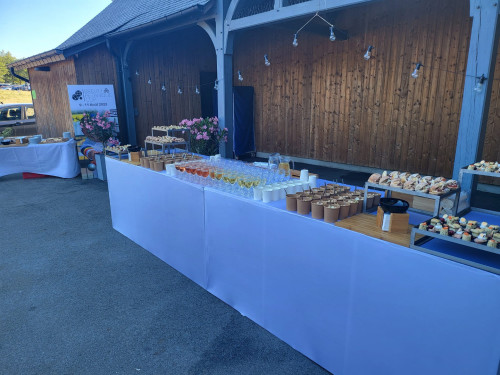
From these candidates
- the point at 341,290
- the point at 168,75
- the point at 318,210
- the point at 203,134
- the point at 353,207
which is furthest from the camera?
the point at 168,75

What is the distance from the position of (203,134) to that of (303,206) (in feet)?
11.7

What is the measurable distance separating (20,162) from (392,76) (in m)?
9.10

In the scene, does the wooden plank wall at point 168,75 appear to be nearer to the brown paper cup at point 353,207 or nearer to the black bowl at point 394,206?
the brown paper cup at point 353,207

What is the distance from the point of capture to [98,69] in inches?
402

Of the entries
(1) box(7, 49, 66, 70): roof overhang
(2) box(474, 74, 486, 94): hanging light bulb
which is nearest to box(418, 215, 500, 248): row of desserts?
(2) box(474, 74, 486, 94): hanging light bulb

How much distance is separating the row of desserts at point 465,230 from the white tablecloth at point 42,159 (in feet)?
28.6

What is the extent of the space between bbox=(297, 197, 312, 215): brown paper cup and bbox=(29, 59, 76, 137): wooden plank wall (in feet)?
36.4

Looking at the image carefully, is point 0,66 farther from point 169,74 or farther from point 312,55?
point 312,55

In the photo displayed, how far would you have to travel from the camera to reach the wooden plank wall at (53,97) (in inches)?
456

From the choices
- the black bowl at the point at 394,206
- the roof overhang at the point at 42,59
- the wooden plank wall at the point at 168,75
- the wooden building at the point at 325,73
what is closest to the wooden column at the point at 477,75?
the wooden building at the point at 325,73

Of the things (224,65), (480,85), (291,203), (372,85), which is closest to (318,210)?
(291,203)

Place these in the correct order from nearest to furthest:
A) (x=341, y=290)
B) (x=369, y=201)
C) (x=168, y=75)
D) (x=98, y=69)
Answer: (x=341, y=290) → (x=369, y=201) → (x=98, y=69) → (x=168, y=75)

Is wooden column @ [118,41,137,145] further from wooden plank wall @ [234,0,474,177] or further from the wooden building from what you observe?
wooden plank wall @ [234,0,474,177]

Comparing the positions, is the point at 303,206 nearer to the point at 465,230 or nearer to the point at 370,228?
the point at 370,228
